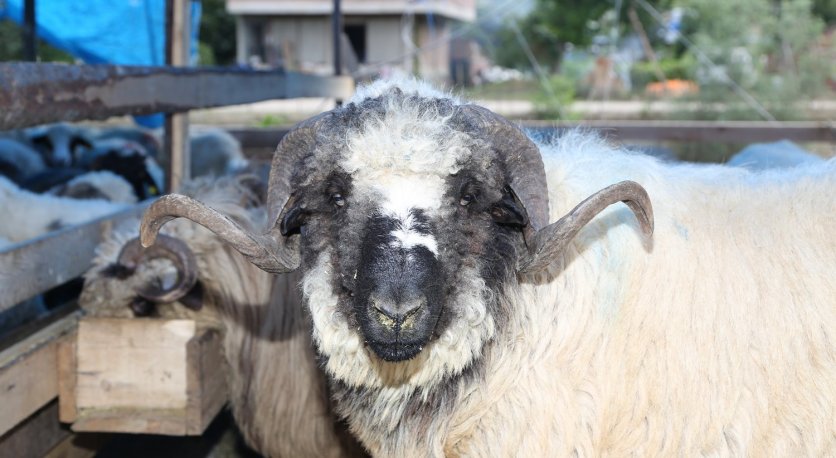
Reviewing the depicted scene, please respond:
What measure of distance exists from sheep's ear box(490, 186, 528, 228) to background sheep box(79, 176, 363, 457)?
50.3 inches

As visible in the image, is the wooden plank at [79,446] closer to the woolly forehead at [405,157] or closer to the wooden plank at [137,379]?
the wooden plank at [137,379]

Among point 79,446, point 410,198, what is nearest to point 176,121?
point 79,446

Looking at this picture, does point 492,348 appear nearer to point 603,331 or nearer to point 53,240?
point 603,331

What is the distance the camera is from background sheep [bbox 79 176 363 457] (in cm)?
393

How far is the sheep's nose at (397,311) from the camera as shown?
2592mm

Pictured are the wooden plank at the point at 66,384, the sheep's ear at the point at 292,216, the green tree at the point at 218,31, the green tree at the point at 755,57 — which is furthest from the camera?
the green tree at the point at 218,31

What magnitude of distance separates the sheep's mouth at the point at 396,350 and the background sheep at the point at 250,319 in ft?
3.99

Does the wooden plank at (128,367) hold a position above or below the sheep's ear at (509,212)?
below

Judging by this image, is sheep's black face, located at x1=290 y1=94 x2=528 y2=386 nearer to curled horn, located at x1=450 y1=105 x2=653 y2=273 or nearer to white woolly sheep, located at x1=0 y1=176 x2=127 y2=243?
curled horn, located at x1=450 y1=105 x2=653 y2=273

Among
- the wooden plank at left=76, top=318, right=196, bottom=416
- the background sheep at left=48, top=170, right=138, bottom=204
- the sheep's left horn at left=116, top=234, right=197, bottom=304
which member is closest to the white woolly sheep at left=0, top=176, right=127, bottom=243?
the background sheep at left=48, top=170, right=138, bottom=204

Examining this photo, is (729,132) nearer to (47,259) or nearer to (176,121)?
(176,121)

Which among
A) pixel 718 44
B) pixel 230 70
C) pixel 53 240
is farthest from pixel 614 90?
pixel 53 240

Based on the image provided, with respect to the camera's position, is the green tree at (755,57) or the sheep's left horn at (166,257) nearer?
the sheep's left horn at (166,257)

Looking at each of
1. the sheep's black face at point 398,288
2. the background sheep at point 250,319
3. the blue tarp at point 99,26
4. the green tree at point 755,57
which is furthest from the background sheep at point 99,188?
the green tree at point 755,57
